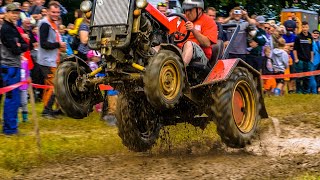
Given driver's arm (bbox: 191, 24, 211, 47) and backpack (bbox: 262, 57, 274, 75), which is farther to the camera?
backpack (bbox: 262, 57, 274, 75)

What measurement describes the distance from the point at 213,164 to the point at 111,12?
209cm

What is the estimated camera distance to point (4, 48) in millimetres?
9945

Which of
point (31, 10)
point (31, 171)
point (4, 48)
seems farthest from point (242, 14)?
point (31, 171)

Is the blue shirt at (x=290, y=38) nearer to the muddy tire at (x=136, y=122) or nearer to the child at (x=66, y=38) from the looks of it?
the child at (x=66, y=38)

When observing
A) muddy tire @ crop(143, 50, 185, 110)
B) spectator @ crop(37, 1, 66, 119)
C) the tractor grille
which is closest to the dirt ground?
muddy tire @ crop(143, 50, 185, 110)

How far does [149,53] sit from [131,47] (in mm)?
267

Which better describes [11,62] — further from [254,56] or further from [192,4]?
[254,56]

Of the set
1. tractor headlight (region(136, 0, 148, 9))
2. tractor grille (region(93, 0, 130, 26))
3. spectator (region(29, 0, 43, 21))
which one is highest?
tractor headlight (region(136, 0, 148, 9))

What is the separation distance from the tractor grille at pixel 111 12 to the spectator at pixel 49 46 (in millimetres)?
3638

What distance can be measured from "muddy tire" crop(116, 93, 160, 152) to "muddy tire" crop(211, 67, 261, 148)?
97cm

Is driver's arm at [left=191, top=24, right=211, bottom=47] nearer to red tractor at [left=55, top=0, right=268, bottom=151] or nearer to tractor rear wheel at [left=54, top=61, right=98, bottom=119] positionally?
red tractor at [left=55, top=0, right=268, bottom=151]

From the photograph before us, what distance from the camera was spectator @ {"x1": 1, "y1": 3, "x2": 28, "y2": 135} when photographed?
32.1 ft

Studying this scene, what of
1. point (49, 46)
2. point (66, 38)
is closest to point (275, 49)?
point (66, 38)

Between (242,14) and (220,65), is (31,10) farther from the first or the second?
(220,65)
